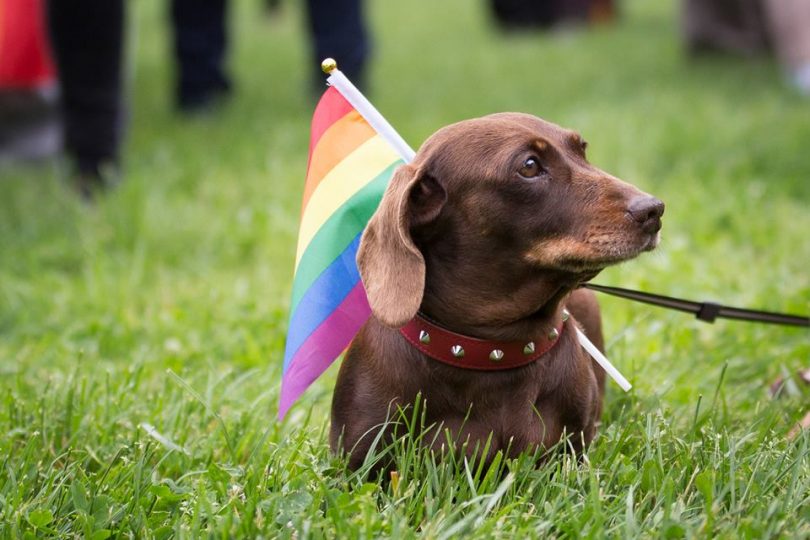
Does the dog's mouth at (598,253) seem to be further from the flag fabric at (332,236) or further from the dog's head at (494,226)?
the flag fabric at (332,236)

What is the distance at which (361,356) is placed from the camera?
2557 mm

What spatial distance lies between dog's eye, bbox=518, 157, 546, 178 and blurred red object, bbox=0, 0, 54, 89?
4983 mm

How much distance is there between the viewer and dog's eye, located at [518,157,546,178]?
2406 millimetres

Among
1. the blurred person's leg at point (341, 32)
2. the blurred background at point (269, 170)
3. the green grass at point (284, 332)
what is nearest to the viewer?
the green grass at point (284, 332)

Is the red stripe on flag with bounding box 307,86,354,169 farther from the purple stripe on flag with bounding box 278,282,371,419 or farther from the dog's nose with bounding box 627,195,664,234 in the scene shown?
the dog's nose with bounding box 627,195,664,234

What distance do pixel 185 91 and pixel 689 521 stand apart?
249 inches

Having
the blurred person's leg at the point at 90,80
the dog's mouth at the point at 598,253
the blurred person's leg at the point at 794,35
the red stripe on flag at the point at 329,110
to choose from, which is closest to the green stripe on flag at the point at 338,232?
the red stripe on flag at the point at 329,110

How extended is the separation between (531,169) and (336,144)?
0.60 m

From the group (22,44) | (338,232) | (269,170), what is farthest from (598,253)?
(22,44)

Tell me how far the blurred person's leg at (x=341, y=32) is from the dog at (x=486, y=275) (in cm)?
A: 403

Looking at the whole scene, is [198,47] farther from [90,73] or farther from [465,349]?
[465,349]

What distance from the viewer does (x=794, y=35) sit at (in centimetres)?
→ 790

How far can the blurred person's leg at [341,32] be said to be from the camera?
249 inches

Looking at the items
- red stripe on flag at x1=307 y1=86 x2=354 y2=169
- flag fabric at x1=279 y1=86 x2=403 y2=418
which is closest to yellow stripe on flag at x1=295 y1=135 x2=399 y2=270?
flag fabric at x1=279 y1=86 x2=403 y2=418
